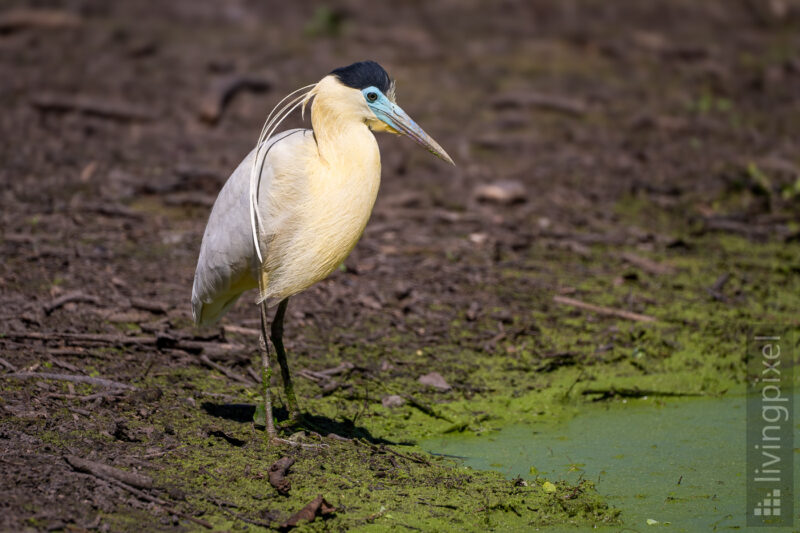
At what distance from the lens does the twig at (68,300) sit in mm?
5977

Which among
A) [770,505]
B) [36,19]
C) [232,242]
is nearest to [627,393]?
[770,505]

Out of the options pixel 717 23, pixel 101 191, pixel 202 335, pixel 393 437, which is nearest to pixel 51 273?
pixel 202 335

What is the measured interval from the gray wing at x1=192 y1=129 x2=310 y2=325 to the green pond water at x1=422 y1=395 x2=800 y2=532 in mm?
1460

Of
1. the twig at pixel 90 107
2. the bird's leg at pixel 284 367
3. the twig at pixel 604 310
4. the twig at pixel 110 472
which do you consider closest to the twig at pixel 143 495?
the twig at pixel 110 472

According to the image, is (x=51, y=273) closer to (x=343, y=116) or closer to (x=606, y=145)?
(x=343, y=116)

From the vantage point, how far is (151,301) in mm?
6328

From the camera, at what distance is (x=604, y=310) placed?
6.91 m

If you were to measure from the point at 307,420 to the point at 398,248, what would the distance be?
2787 mm

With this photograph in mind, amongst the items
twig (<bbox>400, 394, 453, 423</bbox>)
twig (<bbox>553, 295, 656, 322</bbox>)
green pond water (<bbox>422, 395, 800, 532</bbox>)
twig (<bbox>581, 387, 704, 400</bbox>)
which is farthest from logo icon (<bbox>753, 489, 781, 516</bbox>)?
twig (<bbox>553, 295, 656, 322</bbox>)

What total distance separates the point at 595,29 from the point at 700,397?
29.5 ft

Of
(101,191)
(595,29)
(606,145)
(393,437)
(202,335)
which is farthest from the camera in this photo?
(595,29)

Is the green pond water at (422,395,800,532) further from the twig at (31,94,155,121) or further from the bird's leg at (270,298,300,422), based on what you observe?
the twig at (31,94,155,121)

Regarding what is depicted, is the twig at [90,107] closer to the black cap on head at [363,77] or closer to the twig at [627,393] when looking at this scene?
the black cap on head at [363,77]

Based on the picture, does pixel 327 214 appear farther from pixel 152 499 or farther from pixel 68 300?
pixel 68 300
